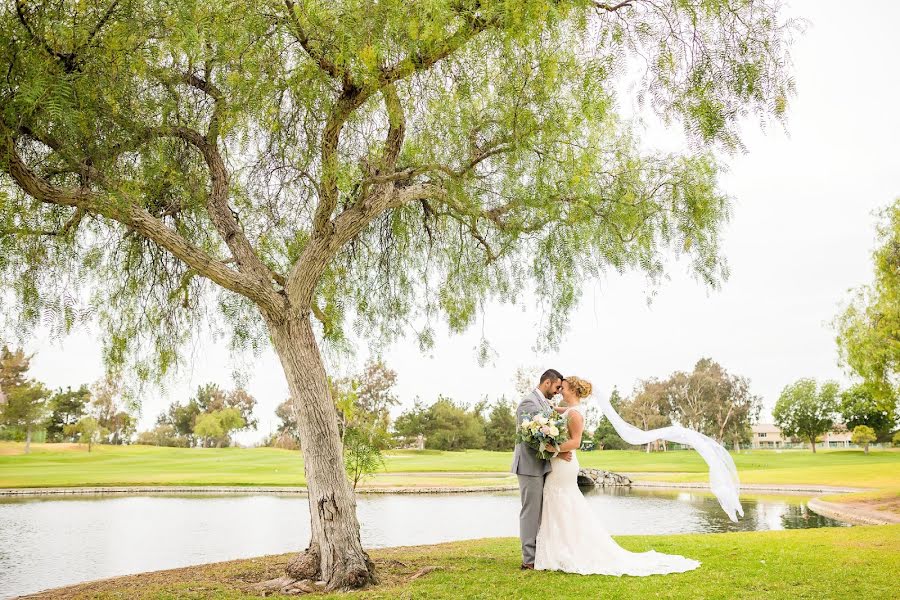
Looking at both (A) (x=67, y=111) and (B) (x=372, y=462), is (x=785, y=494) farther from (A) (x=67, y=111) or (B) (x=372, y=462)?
(A) (x=67, y=111)

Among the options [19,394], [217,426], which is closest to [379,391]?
[217,426]

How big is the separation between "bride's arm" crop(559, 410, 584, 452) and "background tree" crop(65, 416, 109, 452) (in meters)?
48.8

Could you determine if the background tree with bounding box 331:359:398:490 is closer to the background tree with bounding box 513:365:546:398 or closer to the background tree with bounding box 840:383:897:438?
the background tree with bounding box 513:365:546:398

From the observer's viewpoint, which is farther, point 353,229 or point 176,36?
point 353,229

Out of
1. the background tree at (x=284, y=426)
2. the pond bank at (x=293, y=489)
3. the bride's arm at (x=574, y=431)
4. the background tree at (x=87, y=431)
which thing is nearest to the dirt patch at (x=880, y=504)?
the pond bank at (x=293, y=489)

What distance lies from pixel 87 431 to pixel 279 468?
19042 mm

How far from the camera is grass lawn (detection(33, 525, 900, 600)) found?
245 inches

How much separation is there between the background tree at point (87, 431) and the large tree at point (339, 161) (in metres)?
44.8

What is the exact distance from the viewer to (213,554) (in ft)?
42.7

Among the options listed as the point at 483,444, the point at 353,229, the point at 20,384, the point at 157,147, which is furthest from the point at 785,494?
the point at 20,384

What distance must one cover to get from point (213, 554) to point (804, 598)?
1087 cm

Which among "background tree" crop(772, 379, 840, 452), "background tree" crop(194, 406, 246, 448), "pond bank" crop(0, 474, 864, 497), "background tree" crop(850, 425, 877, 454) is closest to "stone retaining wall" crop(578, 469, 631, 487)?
"pond bank" crop(0, 474, 864, 497)

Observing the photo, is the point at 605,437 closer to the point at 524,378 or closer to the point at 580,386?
the point at 524,378

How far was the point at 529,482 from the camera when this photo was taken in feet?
24.7
